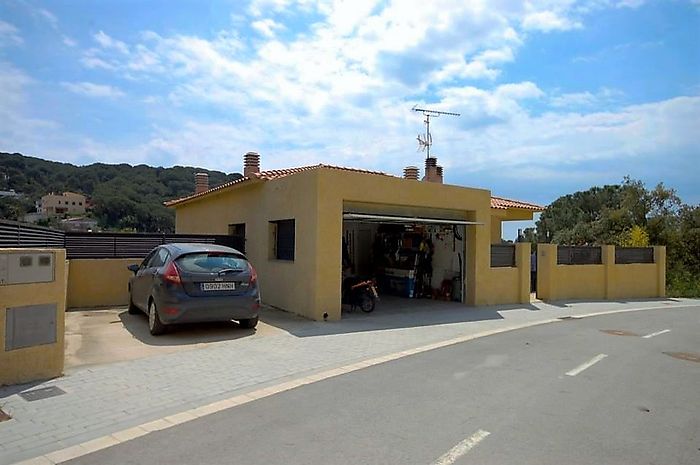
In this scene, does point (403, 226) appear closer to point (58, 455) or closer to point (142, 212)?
point (58, 455)

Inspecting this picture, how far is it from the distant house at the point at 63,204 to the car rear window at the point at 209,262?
16278 mm

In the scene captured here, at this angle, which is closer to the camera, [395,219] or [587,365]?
[587,365]

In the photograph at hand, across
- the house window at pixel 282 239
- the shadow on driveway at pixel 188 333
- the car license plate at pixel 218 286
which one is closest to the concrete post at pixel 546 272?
the house window at pixel 282 239

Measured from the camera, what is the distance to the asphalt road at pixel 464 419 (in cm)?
421

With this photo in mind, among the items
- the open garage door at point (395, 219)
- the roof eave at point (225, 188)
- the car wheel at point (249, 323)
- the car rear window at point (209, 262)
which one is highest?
the roof eave at point (225, 188)

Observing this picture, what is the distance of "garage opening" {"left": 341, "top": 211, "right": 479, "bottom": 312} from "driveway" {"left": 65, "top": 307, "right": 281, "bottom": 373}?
444 centimetres

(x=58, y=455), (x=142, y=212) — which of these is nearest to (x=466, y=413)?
(x=58, y=455)

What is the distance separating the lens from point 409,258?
16.6 meters

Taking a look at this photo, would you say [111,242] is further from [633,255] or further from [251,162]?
[633,255]

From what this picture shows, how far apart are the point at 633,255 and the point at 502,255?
7658mm

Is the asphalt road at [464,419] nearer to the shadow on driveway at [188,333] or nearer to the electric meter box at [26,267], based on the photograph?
the electric meter box at [26,267]

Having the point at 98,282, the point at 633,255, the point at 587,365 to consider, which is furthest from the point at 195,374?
the point at 633,255

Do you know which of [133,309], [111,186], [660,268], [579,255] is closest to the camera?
[133,309]

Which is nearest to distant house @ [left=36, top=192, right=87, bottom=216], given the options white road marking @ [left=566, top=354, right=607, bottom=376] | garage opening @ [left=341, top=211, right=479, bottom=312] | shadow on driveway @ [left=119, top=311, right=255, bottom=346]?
garage opening @ [left=341, top=211, right=479, bottom=312]
